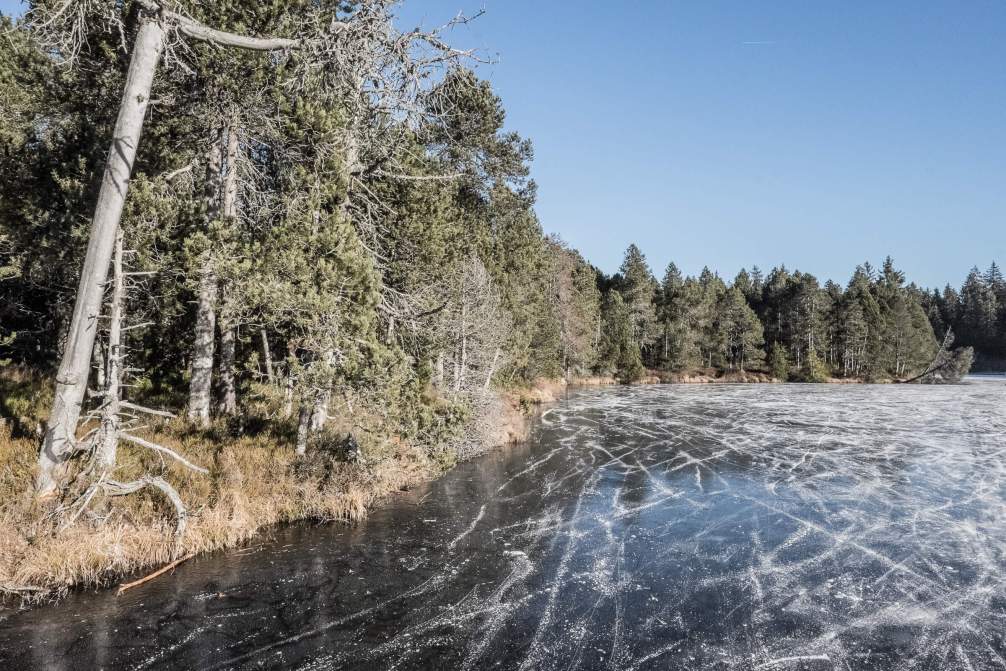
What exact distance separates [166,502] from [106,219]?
4.88 meters

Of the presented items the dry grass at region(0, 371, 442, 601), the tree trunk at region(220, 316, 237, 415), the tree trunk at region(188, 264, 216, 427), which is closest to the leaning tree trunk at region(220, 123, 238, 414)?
the tree trunk at region(220, 316, 237, 415)

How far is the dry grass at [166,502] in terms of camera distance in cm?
808

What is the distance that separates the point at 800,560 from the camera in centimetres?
1030

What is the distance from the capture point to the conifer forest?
8502mm

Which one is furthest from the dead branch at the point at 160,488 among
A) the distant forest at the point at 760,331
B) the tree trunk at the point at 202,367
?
the distant forest at the point at 760,331

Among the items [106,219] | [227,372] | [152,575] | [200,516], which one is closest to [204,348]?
[227,372]

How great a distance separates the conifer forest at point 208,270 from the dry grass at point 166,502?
0.04 m

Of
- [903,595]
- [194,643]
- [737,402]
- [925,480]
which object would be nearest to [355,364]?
[194,643]

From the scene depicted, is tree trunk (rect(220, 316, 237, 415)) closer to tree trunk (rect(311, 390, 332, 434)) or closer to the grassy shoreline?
the grassy shoreline

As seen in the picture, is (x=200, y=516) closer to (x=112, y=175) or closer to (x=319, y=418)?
(x=319, y=418)

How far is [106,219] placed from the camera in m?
8.25

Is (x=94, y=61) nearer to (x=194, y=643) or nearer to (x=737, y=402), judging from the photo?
(x=194, y=643)

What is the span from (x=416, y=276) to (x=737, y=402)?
29868mm

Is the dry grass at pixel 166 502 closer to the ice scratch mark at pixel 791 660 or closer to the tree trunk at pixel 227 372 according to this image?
the tree trunk at pixel 227 372
